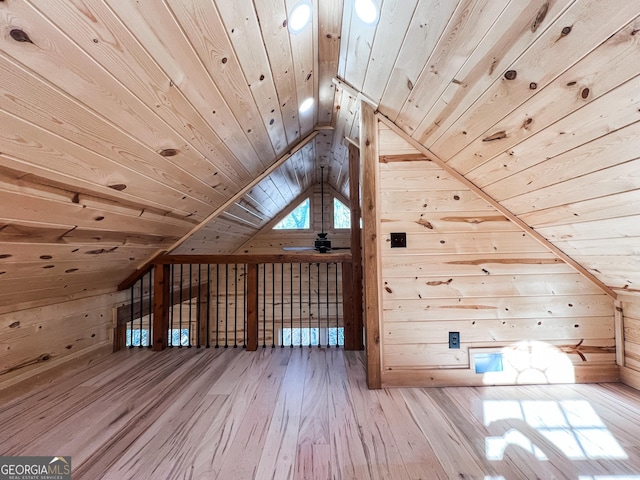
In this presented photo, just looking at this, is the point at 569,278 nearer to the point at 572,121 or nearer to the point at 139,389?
the point at 572,121

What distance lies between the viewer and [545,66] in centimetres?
113

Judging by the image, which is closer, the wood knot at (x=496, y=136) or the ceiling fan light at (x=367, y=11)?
the ceiling fan light at (x=367, y=11)

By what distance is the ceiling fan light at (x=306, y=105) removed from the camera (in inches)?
97.2

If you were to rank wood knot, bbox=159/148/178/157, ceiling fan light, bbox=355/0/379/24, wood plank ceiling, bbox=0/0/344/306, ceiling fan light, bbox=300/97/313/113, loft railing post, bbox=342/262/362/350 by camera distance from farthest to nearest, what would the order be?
loft railing post, bbox=342/262/362/350 < ceiling fan light, bbox=300/97/313/113 < wood knot, bbox=159/148/178/157 < ceiling fan light, bbox=355/0/379/24 < wood plank ceiling, bbox=0/0/344/306

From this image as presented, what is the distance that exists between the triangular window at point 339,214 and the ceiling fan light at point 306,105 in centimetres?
371

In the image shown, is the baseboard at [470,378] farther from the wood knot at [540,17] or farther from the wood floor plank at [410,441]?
the wood knot at [540,17]

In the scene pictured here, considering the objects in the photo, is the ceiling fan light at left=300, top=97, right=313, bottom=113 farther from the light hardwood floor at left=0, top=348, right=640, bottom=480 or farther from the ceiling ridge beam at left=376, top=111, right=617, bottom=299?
the light hardwood floor at left=0, top=348, right=640, bottom=480

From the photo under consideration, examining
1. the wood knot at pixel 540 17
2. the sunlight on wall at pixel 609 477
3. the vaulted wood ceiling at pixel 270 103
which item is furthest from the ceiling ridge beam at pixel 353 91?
the sunlight on wall at pixel 609 477

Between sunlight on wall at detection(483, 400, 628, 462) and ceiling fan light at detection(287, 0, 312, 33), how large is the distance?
2417 mm

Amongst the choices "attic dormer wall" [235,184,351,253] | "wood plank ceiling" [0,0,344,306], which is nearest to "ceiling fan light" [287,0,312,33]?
"wood plank ceiling" [0,0,344,306]

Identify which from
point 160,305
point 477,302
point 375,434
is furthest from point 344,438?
point 160,305

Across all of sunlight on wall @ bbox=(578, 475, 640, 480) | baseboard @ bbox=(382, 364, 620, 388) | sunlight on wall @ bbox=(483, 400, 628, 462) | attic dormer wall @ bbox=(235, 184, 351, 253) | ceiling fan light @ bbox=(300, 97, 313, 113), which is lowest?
sunlight on wall @ bbox=(578, 475, 640, 480)

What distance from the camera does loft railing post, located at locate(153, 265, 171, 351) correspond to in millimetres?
3223

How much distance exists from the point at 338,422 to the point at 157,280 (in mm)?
2533
